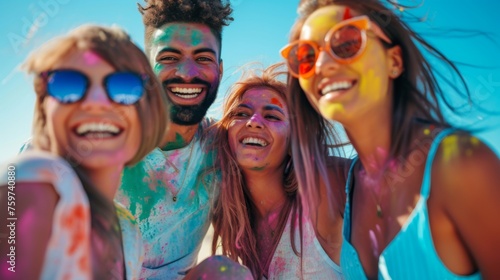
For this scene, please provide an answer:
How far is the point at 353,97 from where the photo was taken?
2.14 meters

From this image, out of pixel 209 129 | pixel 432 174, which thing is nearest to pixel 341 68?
pixel 432 174

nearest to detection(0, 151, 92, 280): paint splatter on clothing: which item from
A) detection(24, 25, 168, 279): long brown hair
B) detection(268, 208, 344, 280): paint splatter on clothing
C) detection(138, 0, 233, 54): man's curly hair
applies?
detection(24, 25, 168, 279): long brown hair

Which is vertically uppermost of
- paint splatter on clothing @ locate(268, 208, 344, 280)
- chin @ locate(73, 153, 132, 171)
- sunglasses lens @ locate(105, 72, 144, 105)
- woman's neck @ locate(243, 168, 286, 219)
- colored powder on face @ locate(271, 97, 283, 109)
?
sunglasses lens @ locate(105, 72, 144, 105)

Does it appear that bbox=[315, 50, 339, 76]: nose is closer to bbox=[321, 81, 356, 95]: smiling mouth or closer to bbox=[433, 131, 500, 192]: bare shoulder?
bbox=[321, 81, 356, 95]: smiling mouth

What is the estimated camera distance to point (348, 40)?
2.12m

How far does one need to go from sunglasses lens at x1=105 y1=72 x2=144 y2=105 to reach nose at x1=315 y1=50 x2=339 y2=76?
0.92 metres

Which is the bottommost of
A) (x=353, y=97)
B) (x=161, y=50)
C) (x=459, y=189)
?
(x=459, y=189)

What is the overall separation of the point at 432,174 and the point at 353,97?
1.74ft

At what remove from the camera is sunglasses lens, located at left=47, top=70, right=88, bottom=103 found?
1.71 metres

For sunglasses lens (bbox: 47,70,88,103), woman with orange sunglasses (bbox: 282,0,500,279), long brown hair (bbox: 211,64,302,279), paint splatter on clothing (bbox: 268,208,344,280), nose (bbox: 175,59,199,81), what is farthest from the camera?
nose (bbox: 175,59,199,81)

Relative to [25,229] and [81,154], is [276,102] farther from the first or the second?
[25,229]

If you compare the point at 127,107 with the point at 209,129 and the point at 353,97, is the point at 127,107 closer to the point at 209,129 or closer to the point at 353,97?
the point at 353,97

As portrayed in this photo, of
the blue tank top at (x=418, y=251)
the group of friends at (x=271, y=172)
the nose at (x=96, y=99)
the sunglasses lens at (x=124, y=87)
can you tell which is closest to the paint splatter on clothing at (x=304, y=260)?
the group of friends at (x=271, y=172)

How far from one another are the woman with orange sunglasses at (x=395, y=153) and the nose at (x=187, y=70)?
1.43 metres
